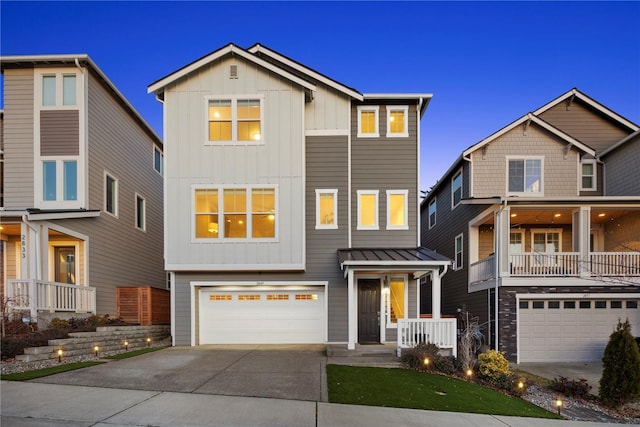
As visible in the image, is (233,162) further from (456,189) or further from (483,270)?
(456,189)

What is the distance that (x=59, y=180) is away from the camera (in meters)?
13.6

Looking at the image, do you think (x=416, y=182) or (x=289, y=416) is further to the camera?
(x=416, y=182)

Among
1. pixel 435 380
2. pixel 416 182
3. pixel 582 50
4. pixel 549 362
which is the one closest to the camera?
pixel 435 380

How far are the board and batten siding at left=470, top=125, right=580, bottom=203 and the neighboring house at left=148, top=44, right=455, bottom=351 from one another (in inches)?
154

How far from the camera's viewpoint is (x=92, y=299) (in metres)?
13.6

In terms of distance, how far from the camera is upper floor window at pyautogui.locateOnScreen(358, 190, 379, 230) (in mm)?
13758

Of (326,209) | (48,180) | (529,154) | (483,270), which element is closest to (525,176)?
(529,154)

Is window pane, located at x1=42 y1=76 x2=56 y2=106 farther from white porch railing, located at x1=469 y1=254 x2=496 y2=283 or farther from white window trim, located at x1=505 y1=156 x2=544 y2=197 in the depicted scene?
white window trim, located at x1=505 y1=156 x2=544 y2=197

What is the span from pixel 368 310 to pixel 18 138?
42.6 ft

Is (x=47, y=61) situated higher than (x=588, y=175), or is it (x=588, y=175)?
(x=47, y=61)

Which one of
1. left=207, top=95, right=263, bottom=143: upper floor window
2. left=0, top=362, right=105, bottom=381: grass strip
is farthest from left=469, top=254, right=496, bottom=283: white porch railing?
left=0, top=362, right=105, bottom=381: grass strip

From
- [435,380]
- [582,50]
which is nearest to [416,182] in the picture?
[435,380]

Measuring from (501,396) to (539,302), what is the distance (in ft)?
19.7

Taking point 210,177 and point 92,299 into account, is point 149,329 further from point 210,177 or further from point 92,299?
point 210,177
